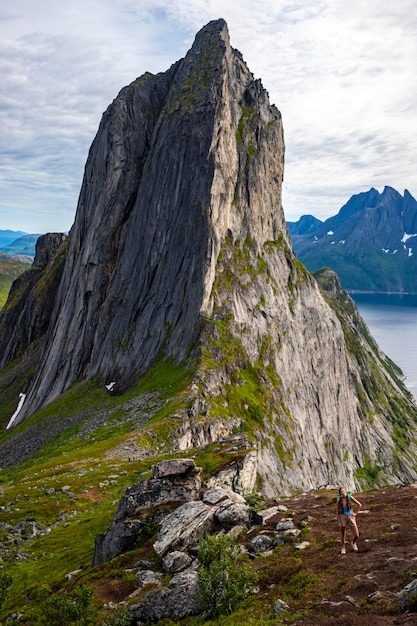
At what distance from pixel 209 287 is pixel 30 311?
89664mm

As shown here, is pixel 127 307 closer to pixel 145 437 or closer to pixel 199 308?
pixel 199 308

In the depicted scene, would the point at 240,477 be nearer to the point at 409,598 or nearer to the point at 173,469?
the point at 173,469

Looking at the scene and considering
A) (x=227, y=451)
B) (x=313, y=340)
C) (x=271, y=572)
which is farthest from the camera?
(x=313, y=340)

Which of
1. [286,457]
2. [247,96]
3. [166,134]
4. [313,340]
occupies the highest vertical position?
[247,96]

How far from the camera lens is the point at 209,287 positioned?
79000 mm

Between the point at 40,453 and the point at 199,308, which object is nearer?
the point at 40,453

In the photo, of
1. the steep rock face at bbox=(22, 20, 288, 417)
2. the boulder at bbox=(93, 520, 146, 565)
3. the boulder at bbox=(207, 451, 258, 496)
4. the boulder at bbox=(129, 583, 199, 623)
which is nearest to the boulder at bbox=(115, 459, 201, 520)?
the boulder at bbox=(93, 520, 146, 565)

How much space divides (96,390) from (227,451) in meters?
48.0

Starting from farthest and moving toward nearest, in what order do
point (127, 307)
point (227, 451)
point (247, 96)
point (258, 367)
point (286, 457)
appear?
point (247, 96)
point (127, 307)
point (258, 367)
point (286, 457)
point (227, 451)

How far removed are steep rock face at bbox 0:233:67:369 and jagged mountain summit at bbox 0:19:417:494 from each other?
2657 centimetres

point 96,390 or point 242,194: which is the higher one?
point 242,194

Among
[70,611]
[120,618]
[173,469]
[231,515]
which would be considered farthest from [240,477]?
[120,618]

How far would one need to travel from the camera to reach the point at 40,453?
6262 centimetres

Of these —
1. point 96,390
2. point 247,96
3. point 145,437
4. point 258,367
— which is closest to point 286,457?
point 258,367
